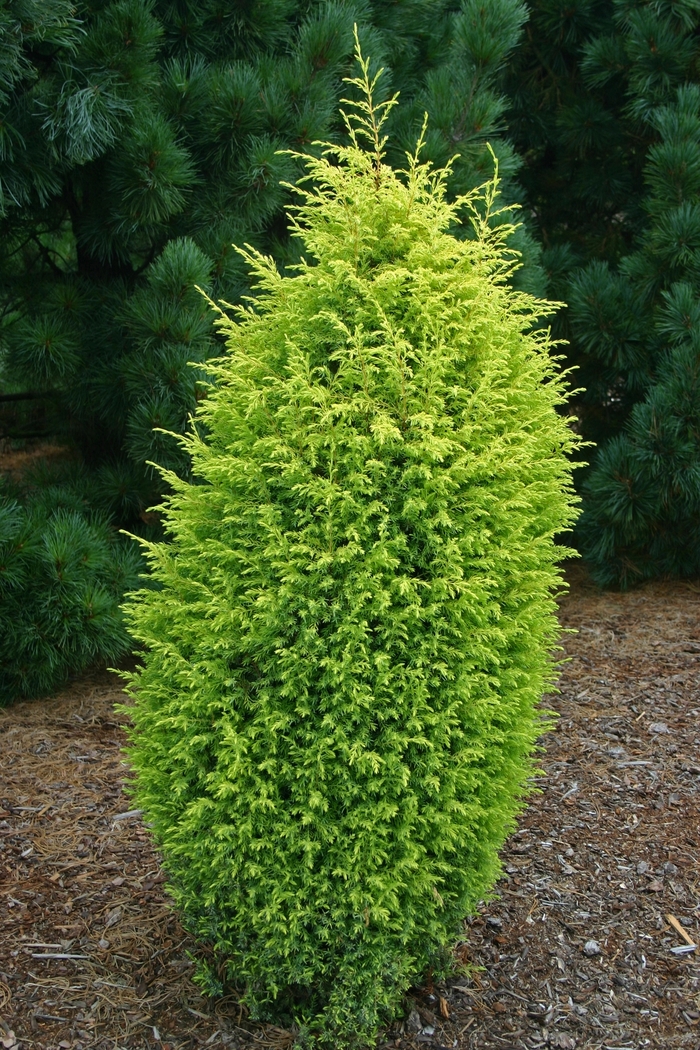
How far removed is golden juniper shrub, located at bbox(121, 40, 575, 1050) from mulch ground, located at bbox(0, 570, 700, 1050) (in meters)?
0.32

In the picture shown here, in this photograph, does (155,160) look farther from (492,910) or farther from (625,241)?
(625,241)

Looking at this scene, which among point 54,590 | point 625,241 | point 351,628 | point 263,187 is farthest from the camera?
point 625,241

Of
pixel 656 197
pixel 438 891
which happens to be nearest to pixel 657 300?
pixel 656 197

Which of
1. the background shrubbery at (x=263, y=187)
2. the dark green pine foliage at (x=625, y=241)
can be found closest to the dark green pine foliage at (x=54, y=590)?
the background shrubbery at (x=263, y=187)

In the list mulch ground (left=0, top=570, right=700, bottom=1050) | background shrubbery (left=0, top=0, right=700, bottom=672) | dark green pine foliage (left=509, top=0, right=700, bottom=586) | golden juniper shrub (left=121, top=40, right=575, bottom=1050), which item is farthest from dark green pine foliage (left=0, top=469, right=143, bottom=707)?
dark green pine foliage (left=509, top=0, right=700, bottom=586)

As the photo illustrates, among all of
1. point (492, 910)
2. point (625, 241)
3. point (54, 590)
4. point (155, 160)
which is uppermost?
point (625, 241)

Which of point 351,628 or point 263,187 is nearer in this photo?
point 351,628

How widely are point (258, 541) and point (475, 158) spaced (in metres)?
3.20

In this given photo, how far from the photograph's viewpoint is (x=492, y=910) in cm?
310

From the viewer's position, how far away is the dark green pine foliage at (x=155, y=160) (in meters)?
4.00

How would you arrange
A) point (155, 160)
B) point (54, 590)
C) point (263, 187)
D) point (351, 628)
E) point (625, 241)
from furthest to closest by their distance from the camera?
point (625, 241), point (263, 187), point (54, 590), point (155, 160), point (351, 628)

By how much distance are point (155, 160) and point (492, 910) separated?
313 cm

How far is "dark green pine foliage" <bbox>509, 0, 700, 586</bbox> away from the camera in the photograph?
5.41 metres

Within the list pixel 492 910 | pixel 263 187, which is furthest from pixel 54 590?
pixel 492 910
